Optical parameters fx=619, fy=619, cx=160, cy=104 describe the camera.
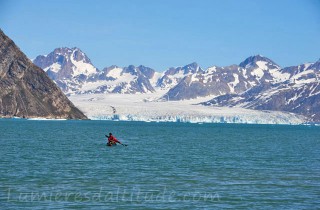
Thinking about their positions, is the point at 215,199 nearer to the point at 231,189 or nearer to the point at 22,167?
the point at 231,189

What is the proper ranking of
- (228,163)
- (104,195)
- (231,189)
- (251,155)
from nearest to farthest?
1. (104,195)
2. (231,189)
3. (228,163)
4. (251,155)

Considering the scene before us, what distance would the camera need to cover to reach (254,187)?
4744 cm

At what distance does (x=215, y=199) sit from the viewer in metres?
41.9

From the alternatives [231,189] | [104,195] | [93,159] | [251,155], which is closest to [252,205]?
[231,189]

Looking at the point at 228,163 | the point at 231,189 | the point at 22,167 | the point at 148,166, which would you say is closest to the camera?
the point at 231,189

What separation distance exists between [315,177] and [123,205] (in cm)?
2238

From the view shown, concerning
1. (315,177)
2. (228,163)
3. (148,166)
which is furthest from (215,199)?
(228,163)

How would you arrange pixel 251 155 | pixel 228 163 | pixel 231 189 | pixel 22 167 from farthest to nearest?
pixel 251 155, pixel 228 163, pixel 22 167, pixel 231 189

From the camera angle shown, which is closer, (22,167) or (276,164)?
(22,167)

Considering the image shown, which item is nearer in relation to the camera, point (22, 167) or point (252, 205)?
point (252, 205)

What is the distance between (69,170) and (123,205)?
18540 mm

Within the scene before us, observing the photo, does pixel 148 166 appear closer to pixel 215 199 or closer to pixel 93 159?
pixel 93 159

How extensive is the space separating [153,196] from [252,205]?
7.02 metres

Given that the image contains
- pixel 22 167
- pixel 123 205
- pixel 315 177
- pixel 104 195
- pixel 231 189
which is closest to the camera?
pixel 123 205
